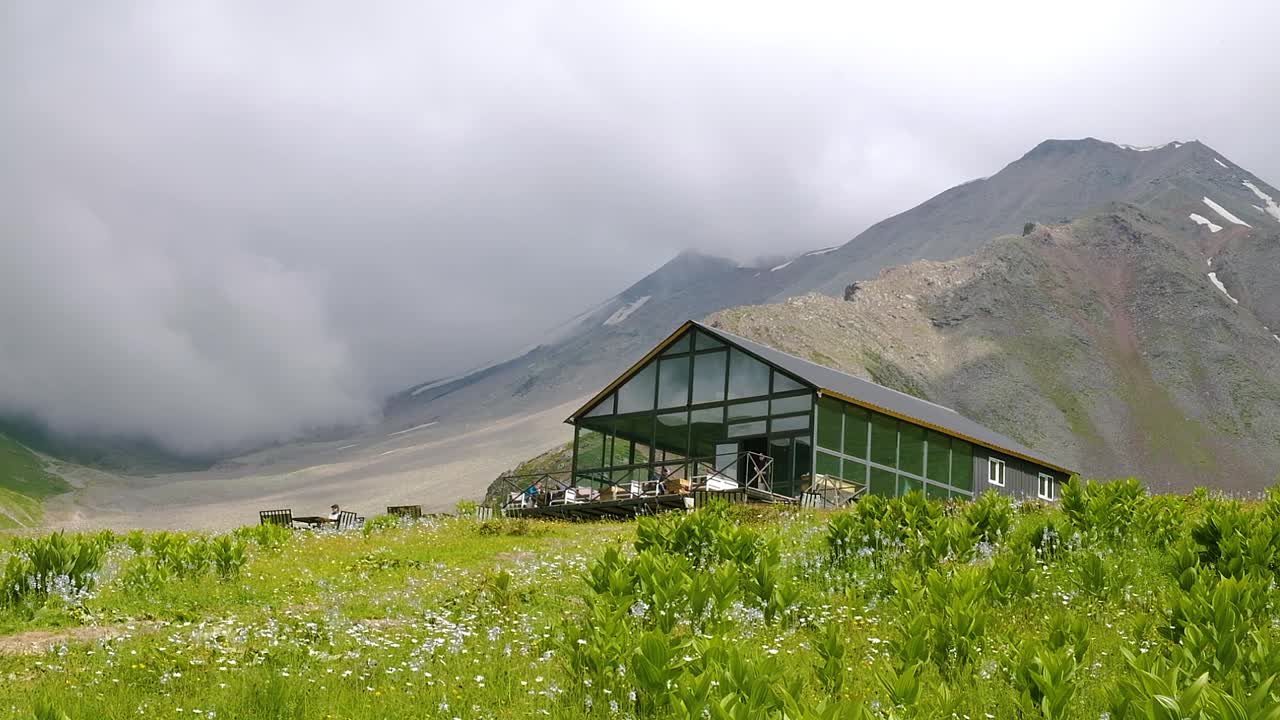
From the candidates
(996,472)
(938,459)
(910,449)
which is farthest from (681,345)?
(996,472)

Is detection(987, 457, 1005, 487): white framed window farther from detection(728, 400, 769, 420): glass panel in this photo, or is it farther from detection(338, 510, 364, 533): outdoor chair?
detection(338, 510, 364, 533): outdoor chair

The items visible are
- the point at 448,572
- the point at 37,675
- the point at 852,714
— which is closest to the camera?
the point at 852,714

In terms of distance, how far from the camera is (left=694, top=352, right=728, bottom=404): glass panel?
3312 cm

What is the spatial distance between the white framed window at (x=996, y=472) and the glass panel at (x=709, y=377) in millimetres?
11584

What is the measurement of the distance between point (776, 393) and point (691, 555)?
1872cm

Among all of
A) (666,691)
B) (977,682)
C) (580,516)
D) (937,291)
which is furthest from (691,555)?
(937,291)

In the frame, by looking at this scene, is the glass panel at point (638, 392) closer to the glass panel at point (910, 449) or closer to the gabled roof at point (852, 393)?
the gabled roof at point (852, 393)

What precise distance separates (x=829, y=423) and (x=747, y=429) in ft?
Answer: 8.62

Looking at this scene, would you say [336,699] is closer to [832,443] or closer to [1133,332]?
[832,443]

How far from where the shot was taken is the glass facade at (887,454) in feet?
103

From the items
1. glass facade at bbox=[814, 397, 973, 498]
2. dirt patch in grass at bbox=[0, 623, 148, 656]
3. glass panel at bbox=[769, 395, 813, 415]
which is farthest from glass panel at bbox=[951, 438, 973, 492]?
dirt patch in grass at bbox=[0, 623, 148, 656]

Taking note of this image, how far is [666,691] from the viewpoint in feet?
20.0

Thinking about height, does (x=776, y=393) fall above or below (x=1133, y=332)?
below

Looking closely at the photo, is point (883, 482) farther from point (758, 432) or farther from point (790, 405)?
point (758, 432)
